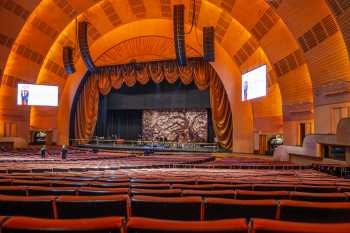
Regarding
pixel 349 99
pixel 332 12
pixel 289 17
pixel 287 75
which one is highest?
pixel 289 17

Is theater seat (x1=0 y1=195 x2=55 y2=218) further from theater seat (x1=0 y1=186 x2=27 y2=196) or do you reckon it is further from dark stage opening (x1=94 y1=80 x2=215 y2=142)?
dark stage opening (x1=94 y1=80 x2=215 y2=142)

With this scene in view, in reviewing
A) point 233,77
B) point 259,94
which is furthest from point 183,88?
point 259,94

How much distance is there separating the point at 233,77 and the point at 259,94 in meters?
4.22

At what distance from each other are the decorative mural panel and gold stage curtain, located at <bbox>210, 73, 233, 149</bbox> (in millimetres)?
1578

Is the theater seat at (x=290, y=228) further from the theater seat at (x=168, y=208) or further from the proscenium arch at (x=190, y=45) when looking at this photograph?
the proscenium arch at (x=190, y=45)

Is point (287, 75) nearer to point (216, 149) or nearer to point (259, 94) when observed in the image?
point (259, 94)

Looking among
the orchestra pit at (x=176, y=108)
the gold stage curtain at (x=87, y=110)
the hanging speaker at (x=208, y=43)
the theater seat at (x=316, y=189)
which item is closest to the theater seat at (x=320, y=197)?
the orchestra pit at (x=176, y=108)

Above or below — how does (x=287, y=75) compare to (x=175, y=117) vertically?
above

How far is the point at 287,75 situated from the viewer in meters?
11.9

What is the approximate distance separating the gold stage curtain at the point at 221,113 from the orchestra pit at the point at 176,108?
0.21 feet

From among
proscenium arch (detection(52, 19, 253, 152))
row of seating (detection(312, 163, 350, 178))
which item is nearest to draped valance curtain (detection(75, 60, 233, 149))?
proscenium arch (detection(52, 19, 253, 152))

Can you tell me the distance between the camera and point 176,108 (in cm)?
1934

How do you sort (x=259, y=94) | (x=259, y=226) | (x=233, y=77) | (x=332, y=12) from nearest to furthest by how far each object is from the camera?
1. (x=259, y=226)
2. (x=332, y=12)
3. (x=259, y=94)
4. (x=233, y=77)

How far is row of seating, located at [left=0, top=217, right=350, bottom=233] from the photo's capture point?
3.81 feet
